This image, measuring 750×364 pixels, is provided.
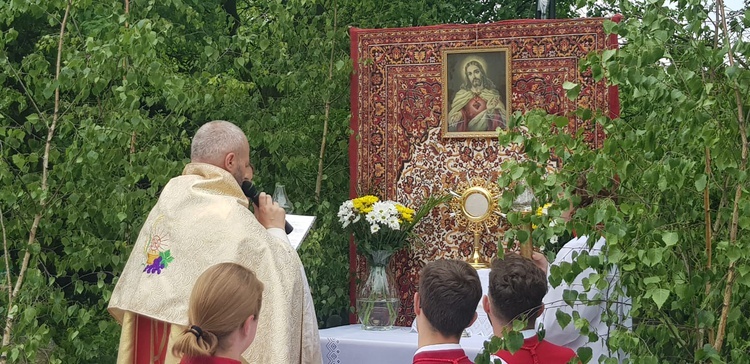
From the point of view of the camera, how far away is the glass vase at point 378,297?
21.1ft

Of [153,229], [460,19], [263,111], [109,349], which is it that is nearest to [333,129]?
[263,111]

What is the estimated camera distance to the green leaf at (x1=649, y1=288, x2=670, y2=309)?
2.71 metres

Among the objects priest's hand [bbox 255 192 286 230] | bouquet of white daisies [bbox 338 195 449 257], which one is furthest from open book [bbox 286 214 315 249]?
bouquet of white daisies [bbox 338 195 449 257]

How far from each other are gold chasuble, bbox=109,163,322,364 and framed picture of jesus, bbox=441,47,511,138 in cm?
249

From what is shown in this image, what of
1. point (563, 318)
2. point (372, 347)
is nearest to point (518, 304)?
point (563, 318)

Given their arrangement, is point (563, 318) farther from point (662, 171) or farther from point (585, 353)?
point (662, 171)

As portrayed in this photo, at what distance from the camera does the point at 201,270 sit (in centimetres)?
446

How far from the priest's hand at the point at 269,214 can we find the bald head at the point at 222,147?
0.16m

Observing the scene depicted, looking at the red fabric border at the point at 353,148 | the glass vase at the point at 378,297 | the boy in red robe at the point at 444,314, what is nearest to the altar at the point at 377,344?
the glass vase at the point at 378,297

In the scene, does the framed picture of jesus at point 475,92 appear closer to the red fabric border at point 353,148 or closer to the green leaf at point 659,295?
the red fabric border at point 353,148

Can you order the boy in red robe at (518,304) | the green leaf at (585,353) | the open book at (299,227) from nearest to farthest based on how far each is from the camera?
the green leaf at (585,353) < the boy in red robe at (518,304) < the open book at (299,227)

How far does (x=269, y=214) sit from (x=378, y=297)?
186 centimetres

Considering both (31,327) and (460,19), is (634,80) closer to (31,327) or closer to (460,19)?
(31,327)

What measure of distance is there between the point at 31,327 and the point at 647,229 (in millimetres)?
2984
